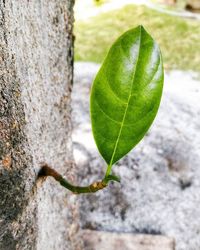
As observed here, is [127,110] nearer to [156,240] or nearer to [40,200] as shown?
[40,200]

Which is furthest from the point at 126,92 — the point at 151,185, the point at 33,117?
the point at 151,185

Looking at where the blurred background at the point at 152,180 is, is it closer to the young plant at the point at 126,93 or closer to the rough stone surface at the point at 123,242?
the rough stone surface at the point at 123,242

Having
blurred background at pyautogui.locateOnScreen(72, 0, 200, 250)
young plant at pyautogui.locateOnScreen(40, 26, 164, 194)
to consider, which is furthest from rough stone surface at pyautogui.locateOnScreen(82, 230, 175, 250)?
young plant at pyautogui.locateOnScreen(40, 26, 164, 194)

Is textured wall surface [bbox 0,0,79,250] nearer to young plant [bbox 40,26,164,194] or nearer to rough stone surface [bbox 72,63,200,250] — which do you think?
young plant [bbox 40,26,164,194]

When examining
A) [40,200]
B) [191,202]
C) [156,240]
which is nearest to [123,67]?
[40,200]

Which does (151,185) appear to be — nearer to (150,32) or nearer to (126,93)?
(126,93)

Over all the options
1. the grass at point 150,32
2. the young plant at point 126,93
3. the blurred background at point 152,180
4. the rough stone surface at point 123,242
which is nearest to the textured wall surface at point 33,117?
the young plant at point 126,93

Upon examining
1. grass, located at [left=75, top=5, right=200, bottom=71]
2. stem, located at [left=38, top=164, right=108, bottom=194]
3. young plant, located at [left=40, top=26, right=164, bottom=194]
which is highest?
young plant, located at [left=40, top=26, right=164, bottom=194]
